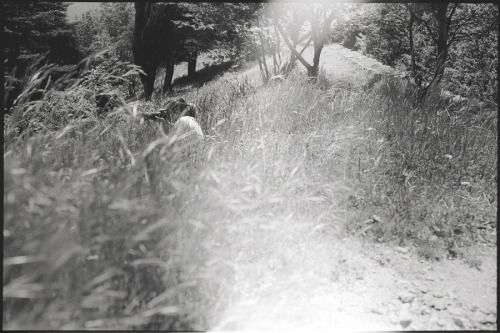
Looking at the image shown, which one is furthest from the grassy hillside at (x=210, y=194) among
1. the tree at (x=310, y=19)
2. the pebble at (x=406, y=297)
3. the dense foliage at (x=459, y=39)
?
the tree at (x=310, y=19)

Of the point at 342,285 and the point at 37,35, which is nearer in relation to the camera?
the point at 342,285

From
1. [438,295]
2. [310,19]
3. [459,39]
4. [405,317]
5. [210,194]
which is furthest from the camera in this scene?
[459,39]

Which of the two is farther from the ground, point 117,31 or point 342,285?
point 117,31

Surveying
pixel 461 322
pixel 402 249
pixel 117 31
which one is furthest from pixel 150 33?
pixel 117 31

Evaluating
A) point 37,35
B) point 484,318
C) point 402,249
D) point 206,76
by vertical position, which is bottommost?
point 484,318

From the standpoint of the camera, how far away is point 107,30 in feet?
134

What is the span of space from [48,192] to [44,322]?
2.49 feet

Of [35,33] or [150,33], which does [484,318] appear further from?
[35,33]

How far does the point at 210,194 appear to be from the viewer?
2.77m

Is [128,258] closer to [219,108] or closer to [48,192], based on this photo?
[48,192]

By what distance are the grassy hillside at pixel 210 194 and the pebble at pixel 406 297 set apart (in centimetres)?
61

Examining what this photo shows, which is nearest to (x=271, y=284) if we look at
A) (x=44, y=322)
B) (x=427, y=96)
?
(x=44, y=322)

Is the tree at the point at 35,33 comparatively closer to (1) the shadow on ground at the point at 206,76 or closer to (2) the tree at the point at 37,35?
(2) the tree at the point at 37,35

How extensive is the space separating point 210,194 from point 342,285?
1319 millimetres
